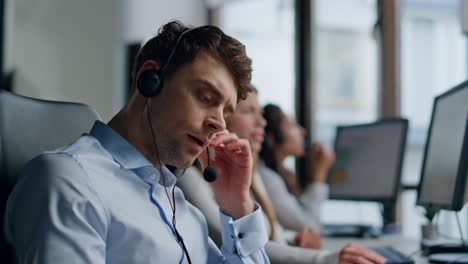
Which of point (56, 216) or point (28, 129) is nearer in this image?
point (56, 216)

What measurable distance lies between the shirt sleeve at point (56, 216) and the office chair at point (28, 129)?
0.61ft

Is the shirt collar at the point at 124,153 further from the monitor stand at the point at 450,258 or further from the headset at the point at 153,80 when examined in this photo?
the monitor stand at the point at 450,258

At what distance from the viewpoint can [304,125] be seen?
3545mm

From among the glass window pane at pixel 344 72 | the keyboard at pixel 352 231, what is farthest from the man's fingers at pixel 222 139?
the glass window pane at pixel 344 72

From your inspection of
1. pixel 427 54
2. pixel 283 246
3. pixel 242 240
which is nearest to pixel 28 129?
pixel 242 240

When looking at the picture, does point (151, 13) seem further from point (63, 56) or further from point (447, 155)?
point (447, 155)

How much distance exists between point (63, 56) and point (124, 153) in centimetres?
194

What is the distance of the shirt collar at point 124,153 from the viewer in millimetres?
996

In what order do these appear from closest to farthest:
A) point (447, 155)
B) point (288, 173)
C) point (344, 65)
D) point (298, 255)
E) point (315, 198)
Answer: point (298, 255) < point (447, 155) < point (315, 198) < point (288, 173) < point (344, 65)

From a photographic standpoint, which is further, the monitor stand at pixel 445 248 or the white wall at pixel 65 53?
the white wall at pixel 65 53

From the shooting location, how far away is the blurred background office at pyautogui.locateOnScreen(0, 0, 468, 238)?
2.77 m

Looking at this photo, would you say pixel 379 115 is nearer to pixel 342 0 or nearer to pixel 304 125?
pixel 304 125

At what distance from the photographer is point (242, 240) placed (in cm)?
119

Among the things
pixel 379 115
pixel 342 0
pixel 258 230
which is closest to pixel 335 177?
pixel 379 115
